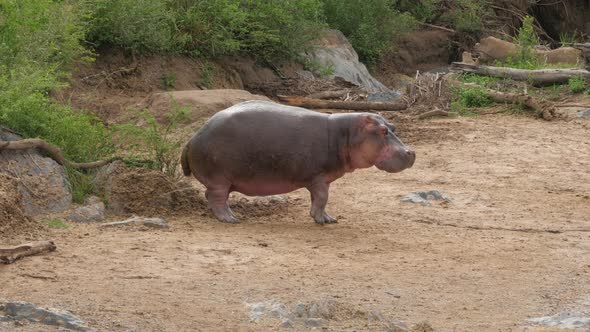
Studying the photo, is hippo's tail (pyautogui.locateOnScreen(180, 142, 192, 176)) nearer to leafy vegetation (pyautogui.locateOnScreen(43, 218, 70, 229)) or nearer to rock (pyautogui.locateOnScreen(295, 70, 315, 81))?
leafy vegetation (pyautogui.locateOnScreen(43, 218, 70, 229))

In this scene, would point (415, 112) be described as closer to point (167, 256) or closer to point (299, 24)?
point (299, 24)

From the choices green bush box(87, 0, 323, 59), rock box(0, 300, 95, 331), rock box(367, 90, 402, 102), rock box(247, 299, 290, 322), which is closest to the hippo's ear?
rock box(247, 299, 290, 322)

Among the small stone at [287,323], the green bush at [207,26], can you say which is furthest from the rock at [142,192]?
the green bush at [207,26]

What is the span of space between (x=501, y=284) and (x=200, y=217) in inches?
103

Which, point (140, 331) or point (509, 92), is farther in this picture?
point (509, 92)

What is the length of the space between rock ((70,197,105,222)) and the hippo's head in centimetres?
196

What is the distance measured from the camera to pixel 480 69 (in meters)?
16.9

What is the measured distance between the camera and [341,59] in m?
18.6

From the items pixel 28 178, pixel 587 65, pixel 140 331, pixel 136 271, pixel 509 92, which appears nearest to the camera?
pixel 140 331

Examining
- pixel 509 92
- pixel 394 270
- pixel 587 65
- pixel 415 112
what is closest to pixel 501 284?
pixel 394 270

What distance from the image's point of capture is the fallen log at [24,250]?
566cm

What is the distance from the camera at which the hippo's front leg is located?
7754 millimetres

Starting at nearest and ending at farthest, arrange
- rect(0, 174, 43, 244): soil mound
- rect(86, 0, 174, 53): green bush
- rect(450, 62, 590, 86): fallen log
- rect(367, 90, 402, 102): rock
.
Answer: rect(0, 174, 43, 244): soil mound, rect(86, 0, 174, 53): green bush, rect(367, 90, 402, 102): rock, rect(450, 62, 590, 86): fallen log

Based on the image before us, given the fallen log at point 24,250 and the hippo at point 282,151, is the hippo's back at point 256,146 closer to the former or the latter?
the hippo at point 282,151
